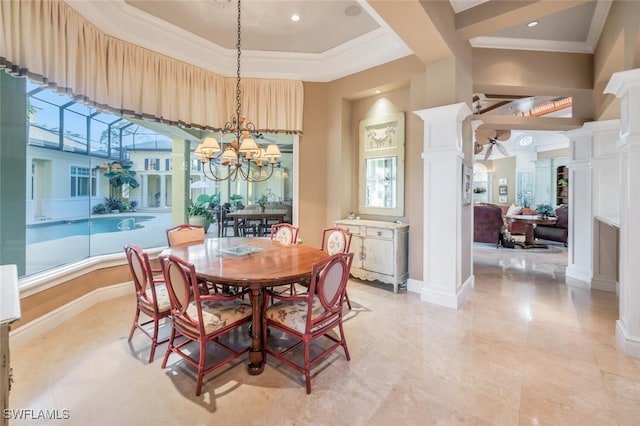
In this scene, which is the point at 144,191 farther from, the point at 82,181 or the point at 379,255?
the point at 379,255

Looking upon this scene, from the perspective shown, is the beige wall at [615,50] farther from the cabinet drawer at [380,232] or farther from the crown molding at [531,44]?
the cabinet drawer at [380,232]

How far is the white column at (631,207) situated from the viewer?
238cm

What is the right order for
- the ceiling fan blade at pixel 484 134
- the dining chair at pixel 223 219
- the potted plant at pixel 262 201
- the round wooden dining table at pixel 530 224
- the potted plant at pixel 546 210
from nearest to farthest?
1. the dining chair at pixel 223 219
2. the potted plant at pixel 262 201
3. the ceiling fan blade at pixel 484 134
4. the round wooden dining table at pixel 530 224
5. the potted plant at pixel 546 210

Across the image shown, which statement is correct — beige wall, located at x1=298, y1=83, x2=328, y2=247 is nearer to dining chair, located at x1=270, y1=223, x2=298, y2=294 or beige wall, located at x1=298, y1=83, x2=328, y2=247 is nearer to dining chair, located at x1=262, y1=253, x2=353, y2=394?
dining chair, located at x1=270, y1=223, x2=298, y2=294

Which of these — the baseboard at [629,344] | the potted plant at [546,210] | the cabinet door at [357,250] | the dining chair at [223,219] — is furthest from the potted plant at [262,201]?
the potted plant at [546,210]

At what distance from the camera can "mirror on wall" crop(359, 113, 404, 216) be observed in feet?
14.1

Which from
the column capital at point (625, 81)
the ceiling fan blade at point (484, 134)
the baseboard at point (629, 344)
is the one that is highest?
the ceiling fan blade at point (484, 134)

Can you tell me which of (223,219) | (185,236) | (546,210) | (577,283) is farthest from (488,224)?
(185,236)

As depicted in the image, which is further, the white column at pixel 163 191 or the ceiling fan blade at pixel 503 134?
the ceiling fan blade at pixel 503 134

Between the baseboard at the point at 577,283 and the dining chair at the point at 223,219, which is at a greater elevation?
the dining chair at the point at 223,219

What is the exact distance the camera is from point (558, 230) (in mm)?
7348

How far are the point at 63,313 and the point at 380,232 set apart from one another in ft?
12.2

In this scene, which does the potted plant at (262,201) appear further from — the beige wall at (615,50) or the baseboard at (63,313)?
the beige wall at (615,50)

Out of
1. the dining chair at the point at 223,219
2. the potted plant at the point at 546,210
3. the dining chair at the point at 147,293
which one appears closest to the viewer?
the dining chair at the point at 147,293
